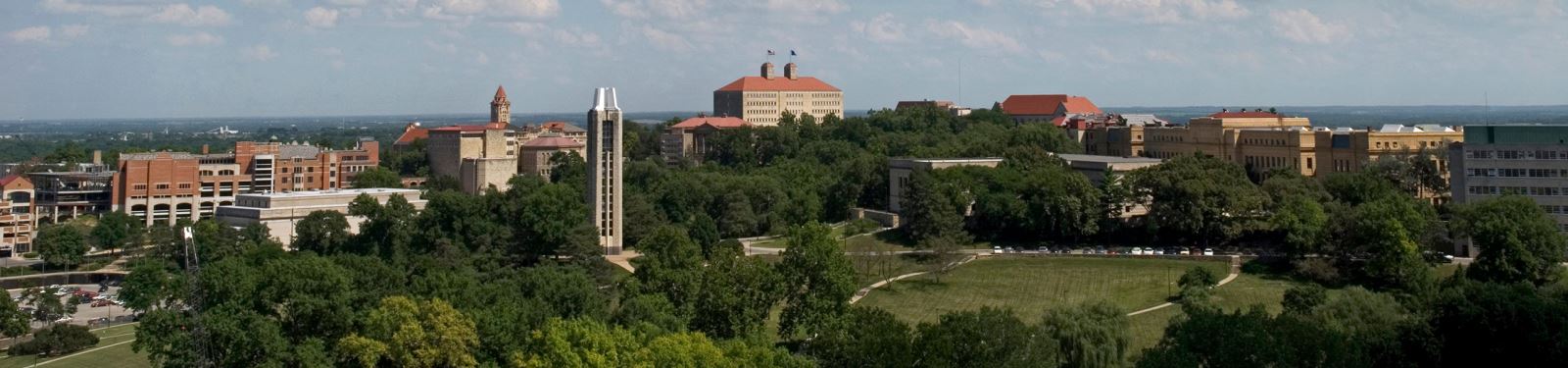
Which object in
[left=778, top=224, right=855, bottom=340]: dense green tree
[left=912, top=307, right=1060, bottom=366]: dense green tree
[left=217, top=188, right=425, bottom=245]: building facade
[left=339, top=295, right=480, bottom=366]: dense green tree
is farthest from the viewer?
[left=217, top=188, right=425, bottom=245]: building facade

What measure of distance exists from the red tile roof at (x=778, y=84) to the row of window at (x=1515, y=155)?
313 feet

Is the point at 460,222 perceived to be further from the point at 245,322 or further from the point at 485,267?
the point at 245,322

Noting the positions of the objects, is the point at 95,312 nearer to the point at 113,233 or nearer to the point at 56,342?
the point at 56,342

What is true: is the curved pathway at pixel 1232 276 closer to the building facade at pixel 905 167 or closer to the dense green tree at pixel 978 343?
the dense green tree at pixel 978 343

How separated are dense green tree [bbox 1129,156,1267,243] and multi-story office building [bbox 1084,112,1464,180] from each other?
10.1m

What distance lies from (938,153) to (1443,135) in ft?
93.0

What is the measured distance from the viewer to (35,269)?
78.4 meters

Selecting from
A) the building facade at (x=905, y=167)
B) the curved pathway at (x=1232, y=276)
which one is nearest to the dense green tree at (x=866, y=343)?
the curved pathway at (x=1232, y=276)

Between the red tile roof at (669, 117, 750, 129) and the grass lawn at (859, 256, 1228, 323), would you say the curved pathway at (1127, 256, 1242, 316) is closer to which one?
the grass lawn at (859, 256, 1228, 323)

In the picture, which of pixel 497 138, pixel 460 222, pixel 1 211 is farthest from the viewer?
pixel 497 138

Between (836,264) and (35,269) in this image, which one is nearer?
(836,264)

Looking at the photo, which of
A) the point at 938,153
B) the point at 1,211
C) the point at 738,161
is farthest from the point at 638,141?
the point at 1,211

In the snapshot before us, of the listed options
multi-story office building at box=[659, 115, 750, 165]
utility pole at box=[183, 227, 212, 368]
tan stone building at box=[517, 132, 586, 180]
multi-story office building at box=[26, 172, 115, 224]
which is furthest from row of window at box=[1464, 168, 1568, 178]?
multi-story office building at box=[26, 172, 115, 224]

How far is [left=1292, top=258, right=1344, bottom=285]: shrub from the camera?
57.8 m
